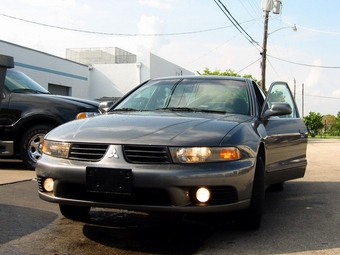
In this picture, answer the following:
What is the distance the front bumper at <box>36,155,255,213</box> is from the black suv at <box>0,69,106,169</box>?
3984mm

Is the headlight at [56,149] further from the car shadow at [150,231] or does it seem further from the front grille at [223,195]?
the front grille at [223,195]

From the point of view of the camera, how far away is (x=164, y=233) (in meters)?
4.21

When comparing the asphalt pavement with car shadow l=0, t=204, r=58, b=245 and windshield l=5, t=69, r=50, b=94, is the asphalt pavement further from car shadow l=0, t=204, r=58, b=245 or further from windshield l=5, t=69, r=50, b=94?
car shadow l=0, t=204, r=58, b=245

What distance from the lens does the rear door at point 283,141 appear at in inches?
192

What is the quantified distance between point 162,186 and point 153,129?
552mm

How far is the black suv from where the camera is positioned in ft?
25.2

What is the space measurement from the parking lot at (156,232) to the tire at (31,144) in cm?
198

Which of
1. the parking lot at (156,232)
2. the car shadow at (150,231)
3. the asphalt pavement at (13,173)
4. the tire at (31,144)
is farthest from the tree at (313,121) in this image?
the car shadow at (150,231)

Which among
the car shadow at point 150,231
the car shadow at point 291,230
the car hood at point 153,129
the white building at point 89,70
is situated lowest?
the car shadow at point 150,231

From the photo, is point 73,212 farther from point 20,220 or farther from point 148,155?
point 148,155

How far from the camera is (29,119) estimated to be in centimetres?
774

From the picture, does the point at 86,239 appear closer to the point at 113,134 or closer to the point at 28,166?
the point at 113,134

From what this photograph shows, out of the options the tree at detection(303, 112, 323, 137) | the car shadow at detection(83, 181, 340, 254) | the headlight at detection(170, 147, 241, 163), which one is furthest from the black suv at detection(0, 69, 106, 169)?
the tree at detection(303, 112, 323, 137)

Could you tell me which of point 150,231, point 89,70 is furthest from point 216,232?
point 89,70
